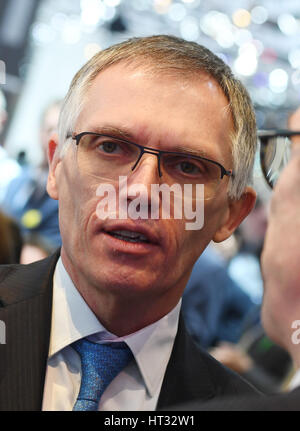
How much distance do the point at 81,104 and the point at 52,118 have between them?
71cm

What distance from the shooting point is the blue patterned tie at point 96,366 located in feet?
2.54

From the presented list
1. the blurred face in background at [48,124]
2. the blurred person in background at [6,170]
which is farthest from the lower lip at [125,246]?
the blurred person in background at [6,170]

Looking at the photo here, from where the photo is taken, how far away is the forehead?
0.79 metres

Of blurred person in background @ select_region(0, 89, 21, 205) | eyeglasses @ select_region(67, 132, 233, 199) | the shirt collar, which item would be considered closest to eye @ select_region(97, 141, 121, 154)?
eyeglasses @ select_region(67, 132, 233, 199)

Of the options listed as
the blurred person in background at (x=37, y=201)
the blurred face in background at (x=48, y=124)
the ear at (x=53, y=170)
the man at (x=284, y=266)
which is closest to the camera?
the man at (x=284, y=266)

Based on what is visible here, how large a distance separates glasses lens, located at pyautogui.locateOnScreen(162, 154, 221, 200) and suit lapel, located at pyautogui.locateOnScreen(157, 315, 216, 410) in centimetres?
27

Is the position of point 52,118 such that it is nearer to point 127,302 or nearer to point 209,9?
point 127,302

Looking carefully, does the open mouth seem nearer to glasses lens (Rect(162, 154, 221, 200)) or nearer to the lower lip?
the lower lip

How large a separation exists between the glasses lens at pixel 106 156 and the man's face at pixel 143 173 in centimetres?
2

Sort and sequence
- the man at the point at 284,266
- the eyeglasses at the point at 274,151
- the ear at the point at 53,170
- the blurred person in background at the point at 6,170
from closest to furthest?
the man at the point at 284,266, the eyeglasses at the point at 274,151, the ear at the point at 53,170, the blurred person in background at the point at 6,170

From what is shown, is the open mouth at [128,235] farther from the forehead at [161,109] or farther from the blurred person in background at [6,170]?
the blurred person in background at [6,170]

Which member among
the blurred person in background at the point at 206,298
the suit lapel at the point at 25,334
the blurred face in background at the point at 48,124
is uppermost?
the blurred face in background at the point at 48,124

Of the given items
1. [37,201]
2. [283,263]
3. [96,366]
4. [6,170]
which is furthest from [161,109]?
[6,170]
